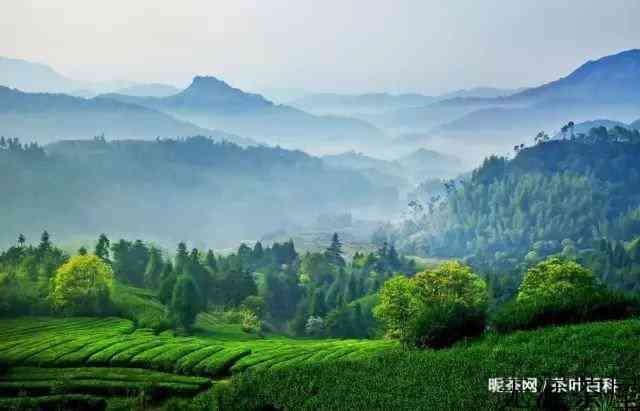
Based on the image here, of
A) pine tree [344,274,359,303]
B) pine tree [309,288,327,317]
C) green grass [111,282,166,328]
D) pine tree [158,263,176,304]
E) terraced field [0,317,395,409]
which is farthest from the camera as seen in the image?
pine tree [344,274,359,303]

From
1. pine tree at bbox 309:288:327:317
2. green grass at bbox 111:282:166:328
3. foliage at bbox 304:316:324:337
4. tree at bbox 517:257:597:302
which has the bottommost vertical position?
foliage at bbox 304:316:324:337

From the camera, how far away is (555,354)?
31609 millimetres

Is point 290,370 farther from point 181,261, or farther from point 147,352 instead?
point 181,261

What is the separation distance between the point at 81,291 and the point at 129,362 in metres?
30.4

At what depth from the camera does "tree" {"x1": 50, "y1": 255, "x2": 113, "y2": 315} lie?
77188 millimetres

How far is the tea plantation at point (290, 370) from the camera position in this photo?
3042 centimetres

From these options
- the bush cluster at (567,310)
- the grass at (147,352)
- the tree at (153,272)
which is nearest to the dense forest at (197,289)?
the tree at (153,272)

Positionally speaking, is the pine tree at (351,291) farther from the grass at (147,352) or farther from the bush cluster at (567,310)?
the bush cluster at (567,310)

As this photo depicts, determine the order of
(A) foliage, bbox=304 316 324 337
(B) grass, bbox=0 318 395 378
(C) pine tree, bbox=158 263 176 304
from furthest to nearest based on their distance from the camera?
1. (A) foliage, bbox=304 316 324 337
2. (C) pine tree, bbox=158 263 176 304
3. (B) grass, bbox=0 318 395 378

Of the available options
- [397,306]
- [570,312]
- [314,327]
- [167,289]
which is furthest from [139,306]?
[570,312]

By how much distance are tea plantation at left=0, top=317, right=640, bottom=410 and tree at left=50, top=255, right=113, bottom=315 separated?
18589 mm

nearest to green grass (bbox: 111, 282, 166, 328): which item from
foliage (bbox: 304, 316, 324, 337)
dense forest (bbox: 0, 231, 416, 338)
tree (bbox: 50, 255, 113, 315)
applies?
dense forest (bbox: 0, 231, 416, 338)

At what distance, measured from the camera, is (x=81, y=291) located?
77.4 m

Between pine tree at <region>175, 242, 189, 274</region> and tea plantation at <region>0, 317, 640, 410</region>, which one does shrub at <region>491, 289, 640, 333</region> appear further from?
pine tree at <region>175, 242, 189, 274</region>
